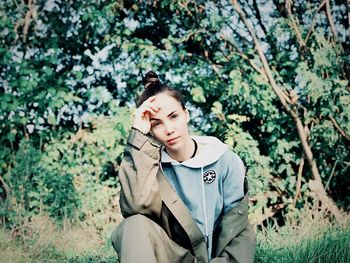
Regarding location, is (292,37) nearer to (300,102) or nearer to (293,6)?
(293,6)

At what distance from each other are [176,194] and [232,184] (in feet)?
1.14

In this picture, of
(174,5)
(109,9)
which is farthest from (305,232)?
(109,9)

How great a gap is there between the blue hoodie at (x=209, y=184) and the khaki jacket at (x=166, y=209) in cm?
9

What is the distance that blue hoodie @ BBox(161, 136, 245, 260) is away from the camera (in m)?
2.29

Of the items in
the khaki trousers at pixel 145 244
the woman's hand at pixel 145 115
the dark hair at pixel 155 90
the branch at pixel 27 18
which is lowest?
the khaki trousers at pixel 145 244

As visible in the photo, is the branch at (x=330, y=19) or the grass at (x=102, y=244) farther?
the branch at (x=330, y=19)

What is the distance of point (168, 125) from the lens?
92.3 inches

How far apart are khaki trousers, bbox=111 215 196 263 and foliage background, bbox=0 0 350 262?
208 centimetres

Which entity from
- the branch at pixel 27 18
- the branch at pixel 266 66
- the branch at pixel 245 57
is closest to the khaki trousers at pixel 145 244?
the branch at pixel 266 66

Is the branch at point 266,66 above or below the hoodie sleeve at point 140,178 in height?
above

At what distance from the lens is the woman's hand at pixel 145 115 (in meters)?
2.26

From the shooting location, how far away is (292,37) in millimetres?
4113

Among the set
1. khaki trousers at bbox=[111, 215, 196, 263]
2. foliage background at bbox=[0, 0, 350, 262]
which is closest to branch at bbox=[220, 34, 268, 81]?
foliage background at bbox=[0, 0, 350, 262]

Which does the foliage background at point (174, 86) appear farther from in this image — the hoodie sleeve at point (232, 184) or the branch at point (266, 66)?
the hoodie sleeve at point (232, 184)
